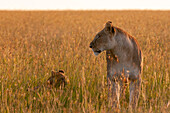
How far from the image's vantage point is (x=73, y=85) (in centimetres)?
500

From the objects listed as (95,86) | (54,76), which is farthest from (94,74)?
(54,76)

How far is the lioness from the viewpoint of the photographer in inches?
148

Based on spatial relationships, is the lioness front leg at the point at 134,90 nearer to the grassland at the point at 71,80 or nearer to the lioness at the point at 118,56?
the lioness at the point at 118,56

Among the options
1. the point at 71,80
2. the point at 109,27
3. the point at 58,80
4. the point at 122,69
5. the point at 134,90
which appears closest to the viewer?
the point at 109,27

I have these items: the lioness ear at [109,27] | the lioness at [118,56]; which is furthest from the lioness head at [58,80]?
the lioness ear at [109,27]

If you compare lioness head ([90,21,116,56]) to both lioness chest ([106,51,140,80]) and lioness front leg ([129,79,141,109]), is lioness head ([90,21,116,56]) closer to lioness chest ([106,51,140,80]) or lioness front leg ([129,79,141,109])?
lioness chest ([106,51,140,80])

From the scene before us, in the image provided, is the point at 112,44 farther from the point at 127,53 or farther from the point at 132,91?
the point at 132,91

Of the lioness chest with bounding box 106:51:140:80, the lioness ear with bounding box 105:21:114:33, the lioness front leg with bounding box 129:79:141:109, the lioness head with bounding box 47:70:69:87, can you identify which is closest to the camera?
the lioness ear with bounding box 105:21:114:33

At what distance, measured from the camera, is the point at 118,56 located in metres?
3.93

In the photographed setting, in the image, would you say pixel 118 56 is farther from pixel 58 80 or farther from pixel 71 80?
pixel 71 80

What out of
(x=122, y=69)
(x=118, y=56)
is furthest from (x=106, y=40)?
(x=122, y=69)

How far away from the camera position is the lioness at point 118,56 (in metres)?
3.76

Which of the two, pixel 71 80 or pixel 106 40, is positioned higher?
pixel 106 40

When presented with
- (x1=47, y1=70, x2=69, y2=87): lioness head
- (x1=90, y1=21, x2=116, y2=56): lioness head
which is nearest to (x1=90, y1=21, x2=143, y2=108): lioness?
(x1=90, y1=21, x2=116, y2=56): lioness head
